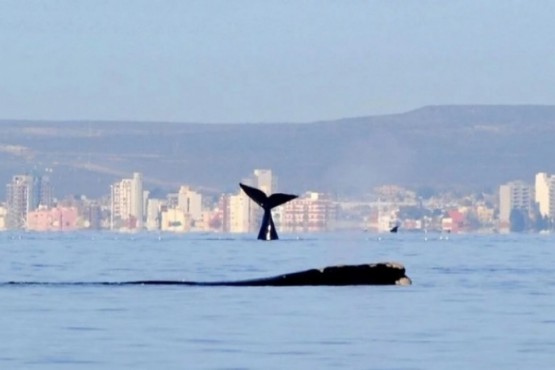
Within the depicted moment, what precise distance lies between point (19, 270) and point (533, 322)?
38069 mm

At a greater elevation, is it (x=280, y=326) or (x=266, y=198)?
(x=266, y=198)

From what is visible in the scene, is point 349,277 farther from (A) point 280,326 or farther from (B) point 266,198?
(B) point 266,198

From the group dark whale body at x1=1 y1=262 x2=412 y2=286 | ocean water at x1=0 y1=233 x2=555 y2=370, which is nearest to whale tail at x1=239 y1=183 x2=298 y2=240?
ocean water at x1=0 y1=233 x2=555 y2=370

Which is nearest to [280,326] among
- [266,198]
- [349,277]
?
[349,277]

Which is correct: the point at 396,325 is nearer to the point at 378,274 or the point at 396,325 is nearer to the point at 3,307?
the point at 3,307

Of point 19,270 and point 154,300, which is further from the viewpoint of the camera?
point 19,270

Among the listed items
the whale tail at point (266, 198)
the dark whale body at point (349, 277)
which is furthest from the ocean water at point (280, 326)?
the whale tail at point (266, 198)

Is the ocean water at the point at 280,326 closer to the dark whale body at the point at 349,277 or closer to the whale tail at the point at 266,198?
the dark whale body at the point at 349,277

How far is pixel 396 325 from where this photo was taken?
4194 centimetres

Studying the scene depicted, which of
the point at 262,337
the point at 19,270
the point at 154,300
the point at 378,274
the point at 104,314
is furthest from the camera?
the point at 19,270

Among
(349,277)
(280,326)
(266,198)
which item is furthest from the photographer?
(266,198)

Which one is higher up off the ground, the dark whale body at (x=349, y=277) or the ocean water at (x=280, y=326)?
the dark whale body at (x=349, y=277)

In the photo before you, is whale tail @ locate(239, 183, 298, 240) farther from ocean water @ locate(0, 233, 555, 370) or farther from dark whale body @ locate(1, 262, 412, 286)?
dark whale body @ locate(1, 262, 412, 286)

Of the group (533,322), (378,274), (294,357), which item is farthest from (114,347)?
(378,274)
